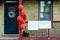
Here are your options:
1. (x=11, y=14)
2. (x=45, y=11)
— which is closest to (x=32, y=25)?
(x=45, y=11)

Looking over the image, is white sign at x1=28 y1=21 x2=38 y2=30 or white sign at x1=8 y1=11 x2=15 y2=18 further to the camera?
white sign at x1=8 y1=11 x2=15 y2=18

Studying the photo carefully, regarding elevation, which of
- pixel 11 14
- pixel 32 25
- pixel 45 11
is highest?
pixel 45 11

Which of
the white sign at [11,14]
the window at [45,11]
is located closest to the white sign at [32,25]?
the window at [45,11]

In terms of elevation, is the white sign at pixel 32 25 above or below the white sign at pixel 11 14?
below

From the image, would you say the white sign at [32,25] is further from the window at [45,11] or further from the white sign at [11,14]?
the white sign at [11,14]

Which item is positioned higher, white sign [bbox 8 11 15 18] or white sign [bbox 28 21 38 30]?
white sign [bbox 8 11 15 18]

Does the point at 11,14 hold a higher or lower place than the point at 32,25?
higher

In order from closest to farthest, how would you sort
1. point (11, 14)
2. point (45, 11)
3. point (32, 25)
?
point (32, 25) → point (45, 11) → point (11, 14)

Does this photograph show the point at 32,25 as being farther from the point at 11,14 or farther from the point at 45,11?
the point at 11,14

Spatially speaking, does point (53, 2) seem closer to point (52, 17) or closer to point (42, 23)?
point (52, 17)

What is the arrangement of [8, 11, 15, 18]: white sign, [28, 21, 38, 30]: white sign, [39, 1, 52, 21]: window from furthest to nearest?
[8, 11, 15, 18]: white sign
[39, 1, 52, 21]: window
[28, 21, 38, 30]: white sign

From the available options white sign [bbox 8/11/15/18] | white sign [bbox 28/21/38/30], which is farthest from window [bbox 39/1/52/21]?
white sign [bbox 28/21/38/30]

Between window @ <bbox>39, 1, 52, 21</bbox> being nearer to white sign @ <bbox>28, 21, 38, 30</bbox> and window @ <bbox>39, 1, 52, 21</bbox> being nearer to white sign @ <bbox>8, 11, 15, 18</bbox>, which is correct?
white sign @ <bbox>8, 11, 15, 18</bbox>

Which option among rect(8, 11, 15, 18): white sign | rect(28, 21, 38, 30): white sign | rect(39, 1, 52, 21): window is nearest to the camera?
rect(28, 21, 38, 30): white sign
